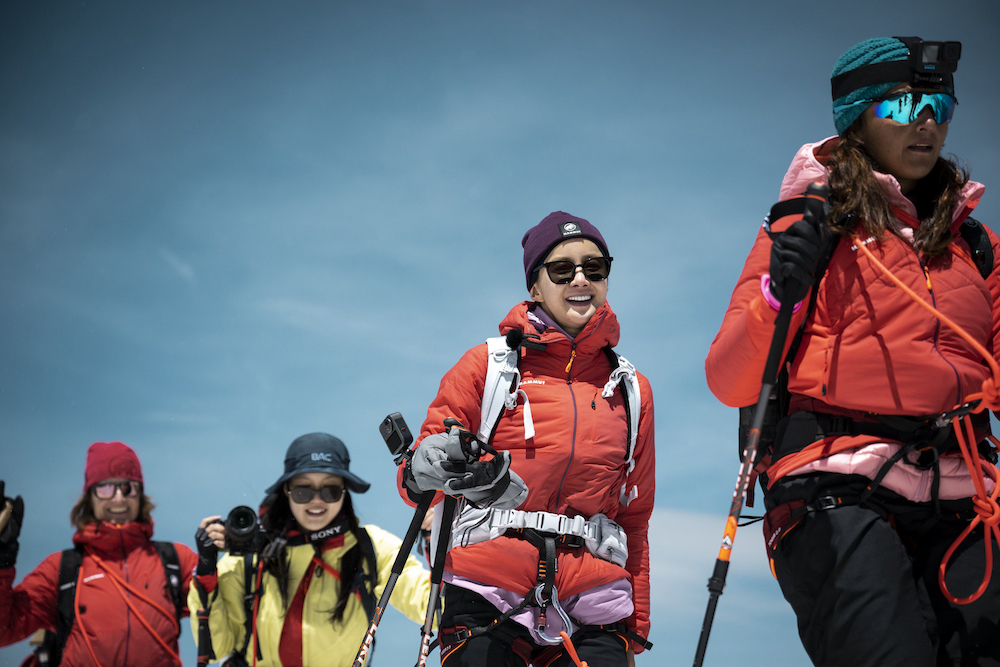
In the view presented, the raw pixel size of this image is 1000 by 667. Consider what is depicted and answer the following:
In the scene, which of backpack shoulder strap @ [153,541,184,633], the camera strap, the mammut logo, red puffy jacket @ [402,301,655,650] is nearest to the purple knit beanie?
the mammut logo

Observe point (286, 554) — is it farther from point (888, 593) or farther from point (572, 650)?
point (888, 593)

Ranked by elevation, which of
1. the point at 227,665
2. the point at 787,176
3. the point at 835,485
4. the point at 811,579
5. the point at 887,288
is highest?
the point at 787,176

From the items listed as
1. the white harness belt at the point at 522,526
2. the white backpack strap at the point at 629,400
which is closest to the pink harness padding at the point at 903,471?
the white harness belt at the point at 522,526

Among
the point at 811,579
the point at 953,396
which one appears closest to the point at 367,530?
the point at 811,579

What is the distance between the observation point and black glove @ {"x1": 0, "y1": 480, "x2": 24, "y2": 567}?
21.2 feet

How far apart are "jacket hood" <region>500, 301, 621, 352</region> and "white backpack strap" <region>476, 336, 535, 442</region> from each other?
0.66ft

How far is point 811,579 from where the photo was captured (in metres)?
2.66

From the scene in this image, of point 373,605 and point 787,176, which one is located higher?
point 787,176

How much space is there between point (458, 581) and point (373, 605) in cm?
270

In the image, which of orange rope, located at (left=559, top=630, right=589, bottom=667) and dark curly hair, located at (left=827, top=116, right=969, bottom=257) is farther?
orange rope, located at (left=559, top=630, right=589, bottom=667)

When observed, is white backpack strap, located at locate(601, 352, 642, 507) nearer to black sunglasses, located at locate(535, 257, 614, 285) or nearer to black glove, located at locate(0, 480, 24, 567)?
black sunglasses, located at locate(535, 257, 614, 285)

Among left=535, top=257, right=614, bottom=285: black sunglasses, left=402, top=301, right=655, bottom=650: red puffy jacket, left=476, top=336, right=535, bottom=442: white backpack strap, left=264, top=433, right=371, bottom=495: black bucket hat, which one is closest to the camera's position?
left=402, top=301, right=655, bottom=650: red puffy jacket

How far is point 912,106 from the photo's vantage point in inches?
117

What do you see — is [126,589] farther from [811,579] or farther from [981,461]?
[981,461]
